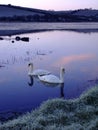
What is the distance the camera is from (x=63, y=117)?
7957 millimetres

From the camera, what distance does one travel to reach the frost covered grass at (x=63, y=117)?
7445mm

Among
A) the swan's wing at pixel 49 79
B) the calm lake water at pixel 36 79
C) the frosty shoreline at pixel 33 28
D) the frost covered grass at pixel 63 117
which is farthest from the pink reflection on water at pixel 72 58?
the frosty shoreline at pixel 33 28

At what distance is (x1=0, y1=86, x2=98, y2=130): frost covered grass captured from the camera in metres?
7.45

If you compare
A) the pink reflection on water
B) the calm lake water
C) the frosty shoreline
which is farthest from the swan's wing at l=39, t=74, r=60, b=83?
the frosty shoreline

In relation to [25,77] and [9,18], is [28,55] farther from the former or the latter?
[9,18]

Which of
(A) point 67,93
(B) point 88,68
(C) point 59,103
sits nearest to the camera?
(C) point 59,103

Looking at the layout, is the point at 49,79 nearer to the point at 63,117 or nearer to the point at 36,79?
the point at 36,79

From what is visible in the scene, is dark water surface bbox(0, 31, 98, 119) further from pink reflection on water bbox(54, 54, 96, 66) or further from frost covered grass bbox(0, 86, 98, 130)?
frost covered grass bbox(0, 86, 98, 130)

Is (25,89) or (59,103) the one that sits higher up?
(59,103)

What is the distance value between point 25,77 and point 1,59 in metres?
5.58

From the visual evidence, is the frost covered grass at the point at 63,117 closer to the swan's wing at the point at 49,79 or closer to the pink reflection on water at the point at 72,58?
the swan's wing at the point at 49,79

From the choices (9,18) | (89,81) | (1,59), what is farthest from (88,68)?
(9,18)

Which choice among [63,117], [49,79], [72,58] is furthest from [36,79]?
[63,117]

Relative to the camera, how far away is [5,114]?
10.7 metres
